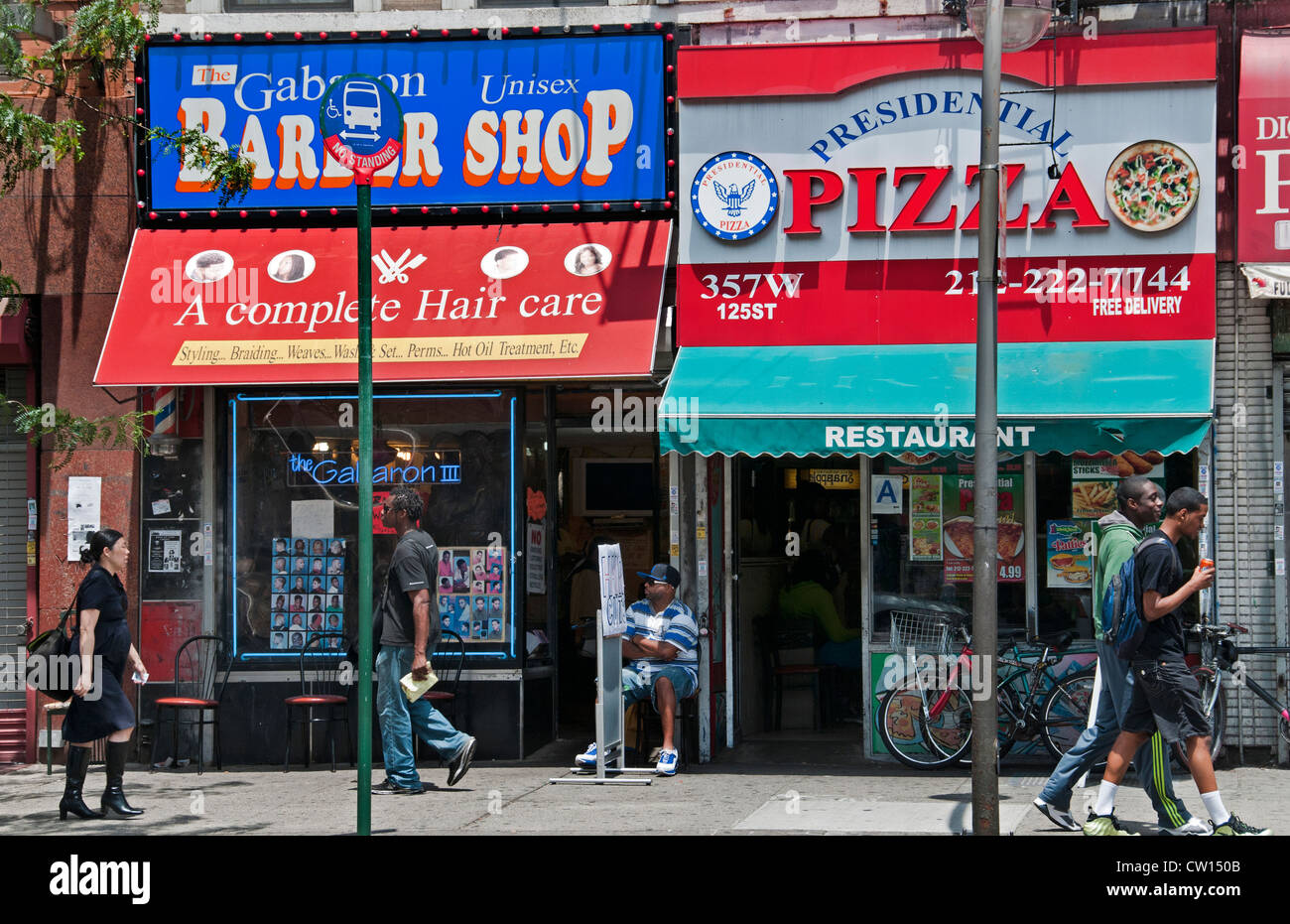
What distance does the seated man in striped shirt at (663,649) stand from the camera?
1086 cm

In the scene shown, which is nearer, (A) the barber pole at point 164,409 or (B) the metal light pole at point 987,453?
(B) the metal light pole at point 987,453

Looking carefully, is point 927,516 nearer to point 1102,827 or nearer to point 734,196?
point 734,196

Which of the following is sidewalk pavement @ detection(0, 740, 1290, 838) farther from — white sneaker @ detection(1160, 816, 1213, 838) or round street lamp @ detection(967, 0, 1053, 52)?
round street lamp @ detection(967, 0, 1053, 52)

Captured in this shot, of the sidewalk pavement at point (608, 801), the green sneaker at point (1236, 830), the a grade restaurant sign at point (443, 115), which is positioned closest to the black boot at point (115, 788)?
the sidewalk pavement at point (608, 801)

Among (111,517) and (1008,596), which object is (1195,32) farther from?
(111,517)

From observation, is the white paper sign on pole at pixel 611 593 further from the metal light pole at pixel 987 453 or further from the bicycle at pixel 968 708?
the metal light pole at pixel 987 453

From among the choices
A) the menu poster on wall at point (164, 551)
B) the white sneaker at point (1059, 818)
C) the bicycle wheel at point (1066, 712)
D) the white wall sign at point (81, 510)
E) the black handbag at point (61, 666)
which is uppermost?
the white wall sign at point (81, 510)

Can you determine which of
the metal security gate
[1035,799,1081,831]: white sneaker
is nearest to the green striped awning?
[1035,799,1081,831]: white sneaker

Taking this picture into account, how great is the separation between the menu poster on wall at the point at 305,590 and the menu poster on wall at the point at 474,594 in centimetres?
88

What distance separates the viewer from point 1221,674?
10.7m

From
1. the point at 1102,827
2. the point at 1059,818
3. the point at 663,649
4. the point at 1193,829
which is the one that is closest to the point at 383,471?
the point at 663,649

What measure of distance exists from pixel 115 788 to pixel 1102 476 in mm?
7370

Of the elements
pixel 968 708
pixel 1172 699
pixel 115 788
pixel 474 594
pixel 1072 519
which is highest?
pixel 1072 519

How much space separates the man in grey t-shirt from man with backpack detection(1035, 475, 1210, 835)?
3.97 meters
